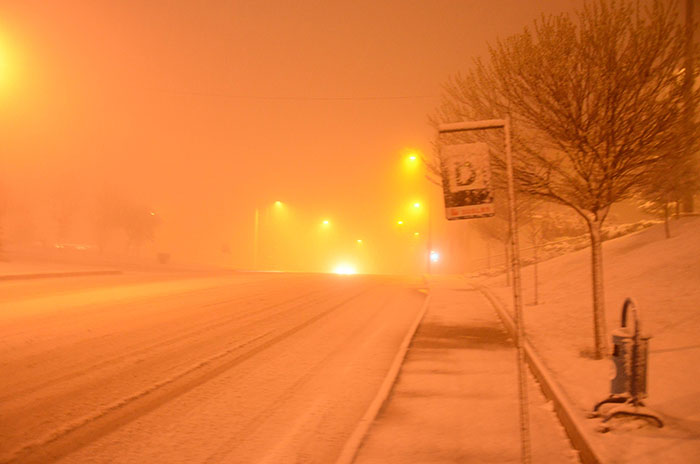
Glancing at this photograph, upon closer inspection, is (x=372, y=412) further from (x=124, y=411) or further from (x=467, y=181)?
(x=467, y=181)

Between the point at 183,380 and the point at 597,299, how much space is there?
6.32m

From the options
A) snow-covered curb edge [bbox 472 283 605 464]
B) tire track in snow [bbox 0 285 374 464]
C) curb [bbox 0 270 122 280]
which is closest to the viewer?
snow-covered curb edge [bbox 472 283 605 464]

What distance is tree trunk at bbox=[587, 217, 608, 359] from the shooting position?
859 cm

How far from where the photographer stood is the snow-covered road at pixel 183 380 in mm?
5211

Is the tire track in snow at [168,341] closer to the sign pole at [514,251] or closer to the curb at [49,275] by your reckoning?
the sign pole at [514,251]

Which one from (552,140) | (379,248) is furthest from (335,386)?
(379,248)

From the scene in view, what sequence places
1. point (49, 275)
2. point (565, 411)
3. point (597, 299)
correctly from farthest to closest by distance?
point (49, 275) → point (597, 299) → point (565, 411)

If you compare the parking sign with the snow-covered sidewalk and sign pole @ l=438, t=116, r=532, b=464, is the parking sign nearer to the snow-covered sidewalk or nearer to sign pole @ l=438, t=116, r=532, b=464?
sign pole @ l=438, t=116, r=532, b=464

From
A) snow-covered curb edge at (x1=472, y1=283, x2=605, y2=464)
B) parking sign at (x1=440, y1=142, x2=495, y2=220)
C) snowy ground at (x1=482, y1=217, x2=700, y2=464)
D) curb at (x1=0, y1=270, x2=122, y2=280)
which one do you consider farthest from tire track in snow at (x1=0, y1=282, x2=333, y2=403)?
curb at (x1=0, y1=270, x2=122, y2=280)

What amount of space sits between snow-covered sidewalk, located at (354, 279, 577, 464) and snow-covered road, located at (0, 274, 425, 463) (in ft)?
1.48

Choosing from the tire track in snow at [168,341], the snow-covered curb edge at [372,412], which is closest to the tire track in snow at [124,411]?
the tire track in snow at [168,341]

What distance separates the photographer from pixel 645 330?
373 inches

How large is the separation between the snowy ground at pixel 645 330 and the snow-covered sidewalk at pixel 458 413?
49 centimetres

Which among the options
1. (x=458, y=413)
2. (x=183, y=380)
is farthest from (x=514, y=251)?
(x=183, y=380)
